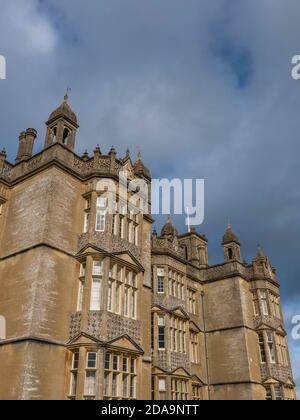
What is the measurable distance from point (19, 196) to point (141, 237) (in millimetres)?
6096

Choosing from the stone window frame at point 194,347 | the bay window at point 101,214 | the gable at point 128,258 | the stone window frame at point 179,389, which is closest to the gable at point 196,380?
the stone window frame at point 194,347

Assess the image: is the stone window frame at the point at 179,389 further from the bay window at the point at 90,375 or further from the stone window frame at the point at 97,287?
the stone window frame at the point at 97,287

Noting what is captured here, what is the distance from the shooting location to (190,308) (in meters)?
26.9

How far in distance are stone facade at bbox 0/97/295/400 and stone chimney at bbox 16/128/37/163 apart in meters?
0.06

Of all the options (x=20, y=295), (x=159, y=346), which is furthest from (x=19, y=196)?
(x=159, y=346)

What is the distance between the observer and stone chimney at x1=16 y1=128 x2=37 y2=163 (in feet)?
62.6

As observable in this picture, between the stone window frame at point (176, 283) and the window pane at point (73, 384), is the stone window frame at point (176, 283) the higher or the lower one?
the higher one

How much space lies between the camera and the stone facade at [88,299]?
14156 mm

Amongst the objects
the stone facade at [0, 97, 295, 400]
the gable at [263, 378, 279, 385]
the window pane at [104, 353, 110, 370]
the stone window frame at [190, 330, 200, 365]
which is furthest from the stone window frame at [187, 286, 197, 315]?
the window pane at [104, 353, 110, 370]

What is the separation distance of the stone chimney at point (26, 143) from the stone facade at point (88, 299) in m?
0.06

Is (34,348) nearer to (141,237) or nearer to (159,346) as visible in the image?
(141,237)

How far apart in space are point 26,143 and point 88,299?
8.73 m

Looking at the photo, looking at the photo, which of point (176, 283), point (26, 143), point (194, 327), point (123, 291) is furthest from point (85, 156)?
point (194, 327)

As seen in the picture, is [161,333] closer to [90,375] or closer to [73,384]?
[90,375]
